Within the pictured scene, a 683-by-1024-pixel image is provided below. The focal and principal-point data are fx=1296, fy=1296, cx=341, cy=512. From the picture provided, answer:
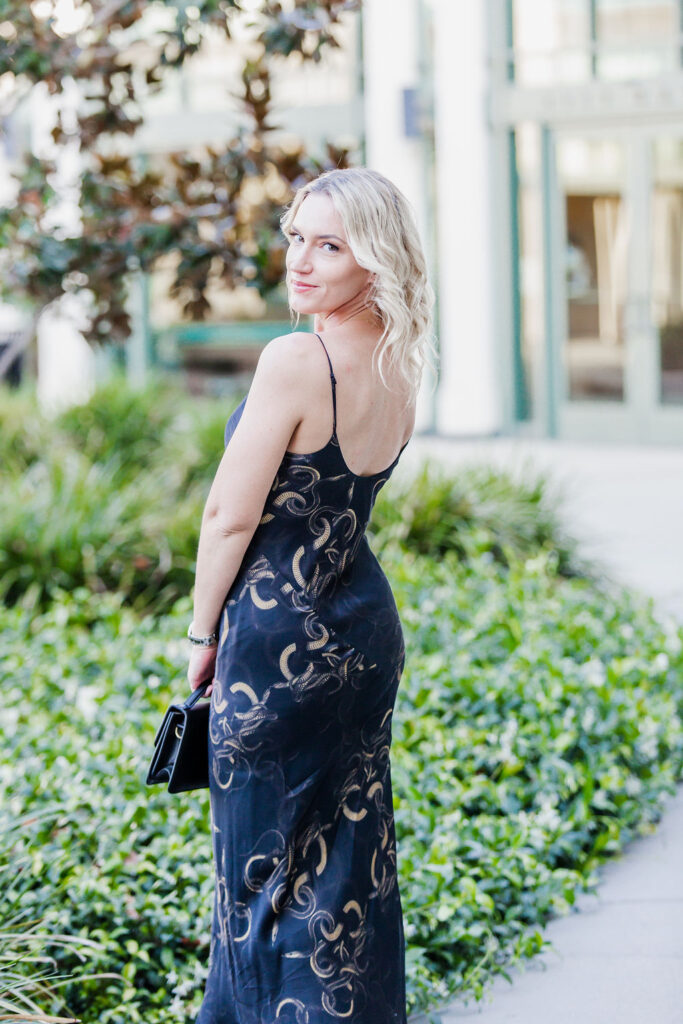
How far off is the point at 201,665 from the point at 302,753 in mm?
298

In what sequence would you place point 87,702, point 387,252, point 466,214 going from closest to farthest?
point 387,252
point 87,702
point 466,214

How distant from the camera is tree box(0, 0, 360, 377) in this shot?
16.1 feet

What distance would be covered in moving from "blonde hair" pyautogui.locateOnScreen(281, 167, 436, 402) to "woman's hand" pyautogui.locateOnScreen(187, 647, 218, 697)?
0.68 metres

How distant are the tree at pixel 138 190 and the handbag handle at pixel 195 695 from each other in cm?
271

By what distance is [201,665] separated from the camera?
8.93 feet

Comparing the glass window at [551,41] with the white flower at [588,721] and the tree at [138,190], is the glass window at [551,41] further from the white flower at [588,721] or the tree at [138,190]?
the white flower at [588,721]

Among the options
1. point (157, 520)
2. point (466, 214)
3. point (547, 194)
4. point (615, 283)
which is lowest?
point (157, 520)

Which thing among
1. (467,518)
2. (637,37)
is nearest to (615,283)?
(637,37)

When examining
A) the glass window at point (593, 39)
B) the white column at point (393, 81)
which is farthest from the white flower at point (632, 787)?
the white column at point (393, 81)

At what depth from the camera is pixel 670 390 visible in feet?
44.1

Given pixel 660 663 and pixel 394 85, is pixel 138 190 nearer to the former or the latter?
pixel 660 663

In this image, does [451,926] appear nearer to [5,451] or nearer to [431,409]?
[5,451]

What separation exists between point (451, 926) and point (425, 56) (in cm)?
1284

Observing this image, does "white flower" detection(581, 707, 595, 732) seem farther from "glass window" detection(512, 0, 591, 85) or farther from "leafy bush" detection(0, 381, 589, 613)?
"glass window" detection(512, 0, 591, 85)
